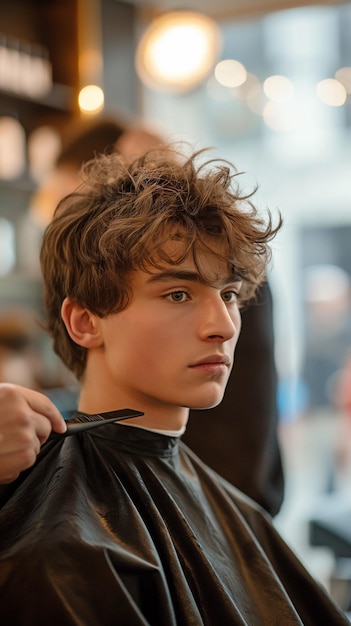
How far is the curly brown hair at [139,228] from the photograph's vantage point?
1.12 meters

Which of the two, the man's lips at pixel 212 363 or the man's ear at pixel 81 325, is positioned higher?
the man's ear at pixel 81 325

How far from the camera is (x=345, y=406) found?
187 inches

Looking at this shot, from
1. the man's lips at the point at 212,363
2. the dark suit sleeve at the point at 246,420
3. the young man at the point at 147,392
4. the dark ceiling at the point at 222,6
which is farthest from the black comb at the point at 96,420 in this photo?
the dark ceiling at the point at 222,6

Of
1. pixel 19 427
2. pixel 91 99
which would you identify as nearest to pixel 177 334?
pixel 19 427

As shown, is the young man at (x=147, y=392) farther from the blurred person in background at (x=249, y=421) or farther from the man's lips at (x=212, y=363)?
the blurred person in background at (x=249, y=421)

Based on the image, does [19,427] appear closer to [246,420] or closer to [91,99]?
[246,420]

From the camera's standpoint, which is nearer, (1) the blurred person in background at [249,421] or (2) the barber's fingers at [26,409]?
(2) the barber's fingers at [26,409]

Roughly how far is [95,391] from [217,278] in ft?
0.88

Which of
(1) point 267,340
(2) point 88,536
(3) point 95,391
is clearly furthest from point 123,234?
(1) point 267,340

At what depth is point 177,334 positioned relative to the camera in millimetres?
1111

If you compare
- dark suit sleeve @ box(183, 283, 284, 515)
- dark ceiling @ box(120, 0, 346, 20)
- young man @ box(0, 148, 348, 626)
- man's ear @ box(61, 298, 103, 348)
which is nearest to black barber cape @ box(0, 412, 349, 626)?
young man @ box(0, 148, 348, 626)

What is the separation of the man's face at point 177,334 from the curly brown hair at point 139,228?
2 centimetres

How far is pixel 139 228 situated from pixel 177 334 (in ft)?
0.53

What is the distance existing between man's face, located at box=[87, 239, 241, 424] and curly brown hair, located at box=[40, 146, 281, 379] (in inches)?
0.8
